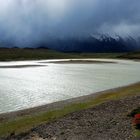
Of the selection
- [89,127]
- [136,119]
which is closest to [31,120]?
[89,127]

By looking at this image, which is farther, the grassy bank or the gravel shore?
the grassy bank

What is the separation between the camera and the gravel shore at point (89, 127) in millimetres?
21844

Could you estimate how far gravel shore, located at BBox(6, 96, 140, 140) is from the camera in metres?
21.8

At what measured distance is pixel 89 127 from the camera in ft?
78.2

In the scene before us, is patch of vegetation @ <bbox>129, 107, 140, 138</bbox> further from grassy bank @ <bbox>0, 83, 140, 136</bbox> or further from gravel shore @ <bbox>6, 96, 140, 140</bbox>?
grassy bank @ <bbox>0, 83, 140, 136</bbox>

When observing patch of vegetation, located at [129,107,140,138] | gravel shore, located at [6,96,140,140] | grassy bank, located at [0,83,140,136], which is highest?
patch of vegetation, located at [129,107,140,138]

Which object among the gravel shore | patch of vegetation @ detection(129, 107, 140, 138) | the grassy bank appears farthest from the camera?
the grassy bank

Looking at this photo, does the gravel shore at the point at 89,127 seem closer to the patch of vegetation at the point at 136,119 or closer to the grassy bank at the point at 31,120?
the patch of vegetation at the point at 136,119

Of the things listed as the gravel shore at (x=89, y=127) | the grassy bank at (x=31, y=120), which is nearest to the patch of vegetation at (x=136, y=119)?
the gravel shore at (x=89, y=127)

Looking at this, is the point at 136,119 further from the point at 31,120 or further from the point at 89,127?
the point at 31,120

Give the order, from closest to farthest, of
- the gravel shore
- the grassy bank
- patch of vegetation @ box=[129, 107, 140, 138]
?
the gravel shore < patch of vegetation @ box=[129, 107, 140, 138] < the grassy bank

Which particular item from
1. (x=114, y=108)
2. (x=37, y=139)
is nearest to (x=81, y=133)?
(x=37, y=139)

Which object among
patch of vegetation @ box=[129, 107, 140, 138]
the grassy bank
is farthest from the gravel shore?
the grassy bank

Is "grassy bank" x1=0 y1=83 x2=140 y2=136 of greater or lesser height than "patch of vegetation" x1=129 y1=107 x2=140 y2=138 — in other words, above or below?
below
